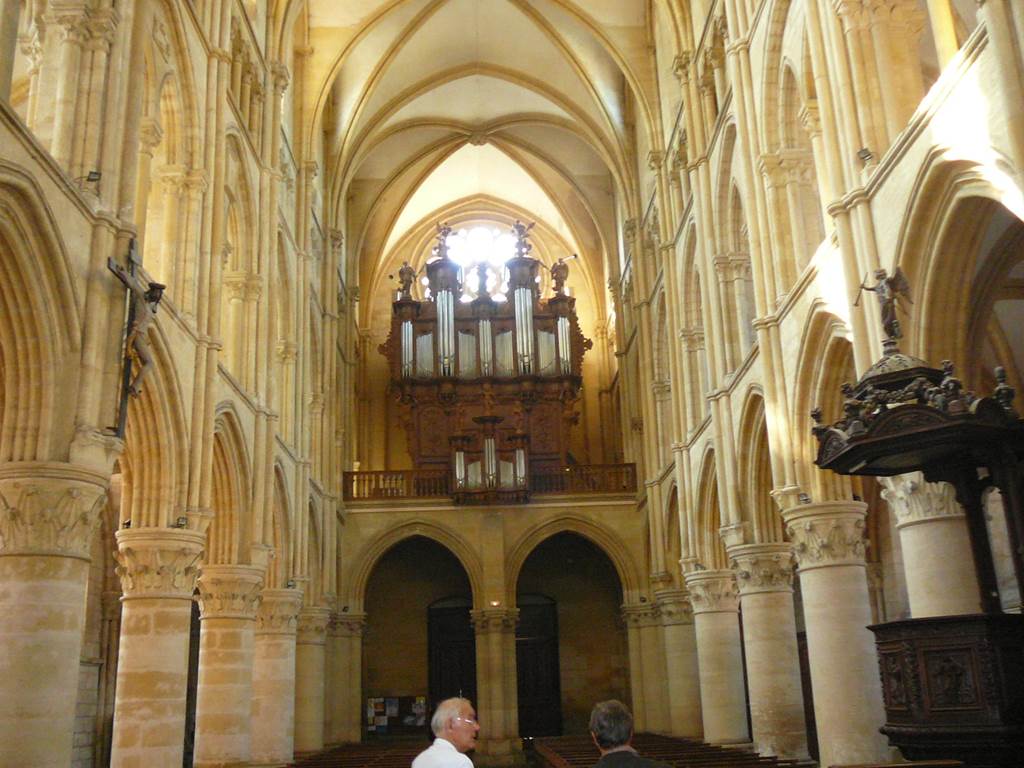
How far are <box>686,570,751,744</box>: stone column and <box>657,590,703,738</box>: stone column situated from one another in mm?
3622

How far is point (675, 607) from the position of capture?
27.4 m

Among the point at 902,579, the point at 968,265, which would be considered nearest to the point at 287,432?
the point at 902,579

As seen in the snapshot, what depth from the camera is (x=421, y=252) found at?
41.1 metres

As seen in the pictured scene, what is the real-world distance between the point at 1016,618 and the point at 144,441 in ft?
35.8

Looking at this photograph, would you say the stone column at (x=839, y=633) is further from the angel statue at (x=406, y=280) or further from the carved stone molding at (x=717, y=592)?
the angel statue at (x=406, y=280)

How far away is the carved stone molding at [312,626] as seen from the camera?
85.5 ft

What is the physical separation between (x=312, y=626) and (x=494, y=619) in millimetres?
5512

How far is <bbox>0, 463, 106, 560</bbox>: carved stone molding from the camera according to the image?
1076 cm

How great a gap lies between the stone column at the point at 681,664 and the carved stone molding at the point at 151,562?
1545 centimetres

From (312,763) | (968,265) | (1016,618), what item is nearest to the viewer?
(1016,618)

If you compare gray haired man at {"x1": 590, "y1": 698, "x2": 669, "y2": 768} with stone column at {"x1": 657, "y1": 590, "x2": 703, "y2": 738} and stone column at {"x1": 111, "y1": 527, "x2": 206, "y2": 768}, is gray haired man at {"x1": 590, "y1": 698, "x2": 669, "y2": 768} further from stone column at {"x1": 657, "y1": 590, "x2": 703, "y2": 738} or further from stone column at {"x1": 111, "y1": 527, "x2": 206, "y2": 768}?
stone column at {"x1": 657, "y1": 590, "x2": 703, "y2": 738}

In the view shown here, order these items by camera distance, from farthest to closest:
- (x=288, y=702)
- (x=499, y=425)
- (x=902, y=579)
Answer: (x=499, y=425) < (x=902, y=579) < (x=288, y=702)

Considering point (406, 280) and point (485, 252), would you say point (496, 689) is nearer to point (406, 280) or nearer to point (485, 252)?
point (406, 280)

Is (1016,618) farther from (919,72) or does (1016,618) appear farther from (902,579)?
(902,579)
